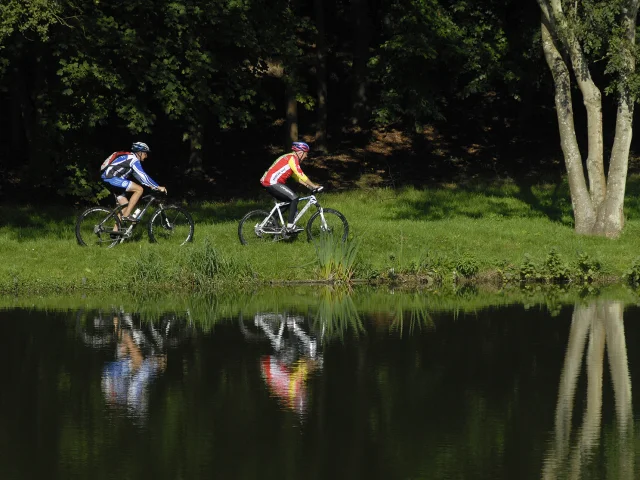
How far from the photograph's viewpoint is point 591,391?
11445mm

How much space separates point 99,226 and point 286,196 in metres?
3.34

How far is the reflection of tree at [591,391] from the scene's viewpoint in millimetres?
8945

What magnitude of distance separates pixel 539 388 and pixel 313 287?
8.76 meters

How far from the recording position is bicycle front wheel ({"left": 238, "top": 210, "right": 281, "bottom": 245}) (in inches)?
874

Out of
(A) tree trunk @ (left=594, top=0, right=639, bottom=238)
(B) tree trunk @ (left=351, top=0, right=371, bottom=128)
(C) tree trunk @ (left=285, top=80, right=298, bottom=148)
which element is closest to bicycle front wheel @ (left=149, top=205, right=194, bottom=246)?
(A) tree trunk @ (left=594, top=0, right=639, bottom=238)

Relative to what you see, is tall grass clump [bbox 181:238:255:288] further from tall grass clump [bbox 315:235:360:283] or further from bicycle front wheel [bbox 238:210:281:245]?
bicycle front wheel [bbox 238:210:281:245]

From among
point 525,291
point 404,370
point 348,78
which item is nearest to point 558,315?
point 525,291

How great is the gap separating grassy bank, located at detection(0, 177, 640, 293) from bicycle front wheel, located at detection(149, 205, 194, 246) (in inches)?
11.1

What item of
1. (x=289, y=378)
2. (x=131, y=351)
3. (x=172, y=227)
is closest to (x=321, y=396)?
(x=289, y=378)

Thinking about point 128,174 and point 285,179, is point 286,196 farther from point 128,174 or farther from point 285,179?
point 128,174

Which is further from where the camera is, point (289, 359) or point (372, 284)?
point (372, 284)

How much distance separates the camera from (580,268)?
2095 cm

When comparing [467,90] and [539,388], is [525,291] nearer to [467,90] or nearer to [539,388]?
[539,388]

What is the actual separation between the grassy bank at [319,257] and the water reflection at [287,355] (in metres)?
3.65
